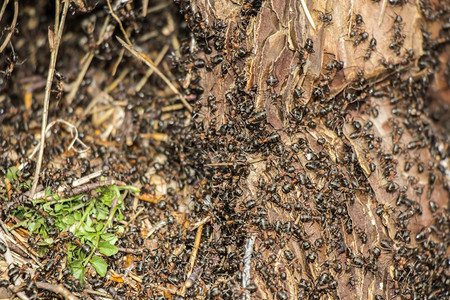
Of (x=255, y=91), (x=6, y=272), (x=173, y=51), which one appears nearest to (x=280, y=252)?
(x=255, y=91)

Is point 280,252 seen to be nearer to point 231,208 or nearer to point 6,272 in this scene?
point 231,208

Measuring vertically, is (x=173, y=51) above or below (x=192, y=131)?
above

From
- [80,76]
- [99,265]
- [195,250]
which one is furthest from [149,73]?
[99,265]

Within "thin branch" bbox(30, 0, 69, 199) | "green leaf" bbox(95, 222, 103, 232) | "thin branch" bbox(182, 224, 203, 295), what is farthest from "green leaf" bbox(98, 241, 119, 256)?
"thin branch" bbox(30, 0, 69, 199)

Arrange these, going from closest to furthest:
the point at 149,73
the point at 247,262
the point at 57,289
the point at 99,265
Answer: the point at 57,289
the point at 247,262
the point at 99,265
the point at 149,73

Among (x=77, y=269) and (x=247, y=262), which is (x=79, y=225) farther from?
(x=247, y=262)

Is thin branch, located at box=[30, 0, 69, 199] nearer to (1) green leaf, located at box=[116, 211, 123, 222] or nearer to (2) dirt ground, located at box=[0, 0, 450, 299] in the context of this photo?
(2) dirt ground, located at box=[0, 0, 450, 299]
